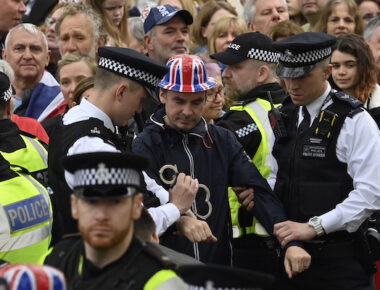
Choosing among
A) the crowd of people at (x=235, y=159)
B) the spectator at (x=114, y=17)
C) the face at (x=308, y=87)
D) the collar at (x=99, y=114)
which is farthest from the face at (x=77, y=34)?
the collar at (x=99, y=114)

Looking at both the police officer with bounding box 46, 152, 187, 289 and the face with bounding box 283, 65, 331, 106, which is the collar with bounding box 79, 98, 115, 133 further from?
the police officer with bounding box 46, 152, 187, 289

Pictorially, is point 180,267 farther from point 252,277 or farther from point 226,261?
point 226,261

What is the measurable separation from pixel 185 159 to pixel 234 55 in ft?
4.88

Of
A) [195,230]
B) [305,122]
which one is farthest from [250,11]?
[195,230]

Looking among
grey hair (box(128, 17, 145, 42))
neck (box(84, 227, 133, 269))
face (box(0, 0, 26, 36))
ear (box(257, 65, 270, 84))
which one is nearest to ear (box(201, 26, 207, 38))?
grey hair (box(128, 17, 145, 42))

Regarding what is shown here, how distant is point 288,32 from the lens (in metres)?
8.89

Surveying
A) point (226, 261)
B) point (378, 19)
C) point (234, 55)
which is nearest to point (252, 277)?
point (226, 261)

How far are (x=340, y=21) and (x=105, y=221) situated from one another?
22.1ft

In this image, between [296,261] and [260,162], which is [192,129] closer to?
[260,162]

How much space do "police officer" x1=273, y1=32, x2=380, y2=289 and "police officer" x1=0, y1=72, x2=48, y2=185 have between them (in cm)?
168

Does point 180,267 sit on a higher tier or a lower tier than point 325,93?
lower

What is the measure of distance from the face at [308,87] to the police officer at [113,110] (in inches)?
40.4

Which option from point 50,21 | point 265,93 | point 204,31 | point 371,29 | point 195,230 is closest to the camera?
point 195,230

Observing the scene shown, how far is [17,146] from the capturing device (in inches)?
245
